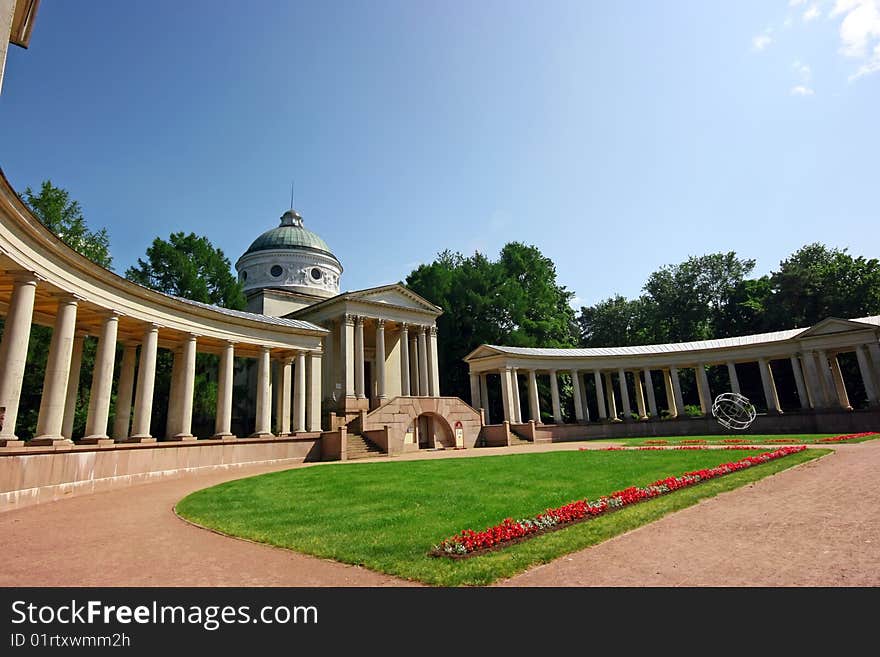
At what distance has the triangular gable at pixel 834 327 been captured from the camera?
149 ft

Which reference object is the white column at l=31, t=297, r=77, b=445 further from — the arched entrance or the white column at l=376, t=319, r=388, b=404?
the white column at l=376, t=319, r=388, b=404

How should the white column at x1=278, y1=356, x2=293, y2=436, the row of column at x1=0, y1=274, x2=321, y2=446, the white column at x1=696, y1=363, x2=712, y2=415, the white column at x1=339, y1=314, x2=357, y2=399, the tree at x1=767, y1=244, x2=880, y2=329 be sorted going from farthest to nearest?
the tree at x1=767, y1=244, x2=880, y2=329, the white column at x1=696, y1=363, x2=712, y2=415, the white column at x1=339, y1=314, x2=357, y2=399, the white column at x1=278, y1=356, x2=293, y2=436, the row of column at x1=0, y1=274, x2=321, y2=446

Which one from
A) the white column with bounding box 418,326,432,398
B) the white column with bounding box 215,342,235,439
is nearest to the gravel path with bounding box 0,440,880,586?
the white column with bounding box 215,342,235,439

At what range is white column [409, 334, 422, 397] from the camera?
52875mm

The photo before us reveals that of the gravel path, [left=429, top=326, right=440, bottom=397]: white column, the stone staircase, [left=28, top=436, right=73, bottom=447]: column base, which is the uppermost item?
[left=429, top=326, right=440, bottom=397]: white column

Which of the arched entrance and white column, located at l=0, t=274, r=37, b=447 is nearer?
white column, located at l=0, t=274, r=37, b=447

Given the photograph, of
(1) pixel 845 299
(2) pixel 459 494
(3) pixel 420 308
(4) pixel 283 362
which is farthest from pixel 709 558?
(1) pixel 845 299

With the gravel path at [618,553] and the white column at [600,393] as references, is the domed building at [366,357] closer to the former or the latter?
the white column at [600,393]

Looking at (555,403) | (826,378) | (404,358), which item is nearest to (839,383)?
(826,378)

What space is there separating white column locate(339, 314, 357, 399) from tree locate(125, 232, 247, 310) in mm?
14207

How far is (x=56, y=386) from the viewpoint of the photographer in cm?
1997

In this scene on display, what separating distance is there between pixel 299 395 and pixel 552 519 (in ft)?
96.2
